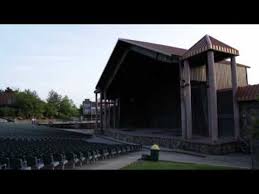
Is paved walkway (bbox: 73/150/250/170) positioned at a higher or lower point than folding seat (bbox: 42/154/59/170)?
lower

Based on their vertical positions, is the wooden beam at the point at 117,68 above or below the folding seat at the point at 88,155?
above

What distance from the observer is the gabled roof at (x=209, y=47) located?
730 inches

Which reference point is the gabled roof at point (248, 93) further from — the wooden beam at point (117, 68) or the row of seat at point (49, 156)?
the wooden beam at point (117, 68)

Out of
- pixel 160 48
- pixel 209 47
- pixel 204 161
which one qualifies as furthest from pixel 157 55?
pixel 204 161

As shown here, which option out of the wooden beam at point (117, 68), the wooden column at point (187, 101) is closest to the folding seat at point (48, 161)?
the wooden column at point (187, 101)

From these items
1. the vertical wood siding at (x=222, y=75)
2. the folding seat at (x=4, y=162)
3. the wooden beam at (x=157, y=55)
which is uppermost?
the wooden beam at (x=157, y=55)

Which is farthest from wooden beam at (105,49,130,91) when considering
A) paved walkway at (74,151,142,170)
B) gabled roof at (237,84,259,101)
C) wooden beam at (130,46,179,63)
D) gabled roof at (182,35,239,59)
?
paved walkway at (74,151,142,170)

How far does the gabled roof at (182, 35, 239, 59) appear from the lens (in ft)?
60.8

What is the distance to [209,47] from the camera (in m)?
18.3

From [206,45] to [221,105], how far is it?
5.10m

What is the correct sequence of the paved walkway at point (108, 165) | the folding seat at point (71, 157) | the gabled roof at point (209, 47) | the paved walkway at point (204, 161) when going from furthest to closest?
1. the gabled roof at point (209, 47)
2. the paved walkway at point (204, 161)
3. the paved walkway at point (108, 165)
4. the folding seat at point (71, 157)

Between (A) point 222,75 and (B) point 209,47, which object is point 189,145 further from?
(A) point 222,75

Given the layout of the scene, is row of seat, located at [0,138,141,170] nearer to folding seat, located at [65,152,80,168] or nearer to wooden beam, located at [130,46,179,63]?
folding seat, located at [65,152,80,168]
